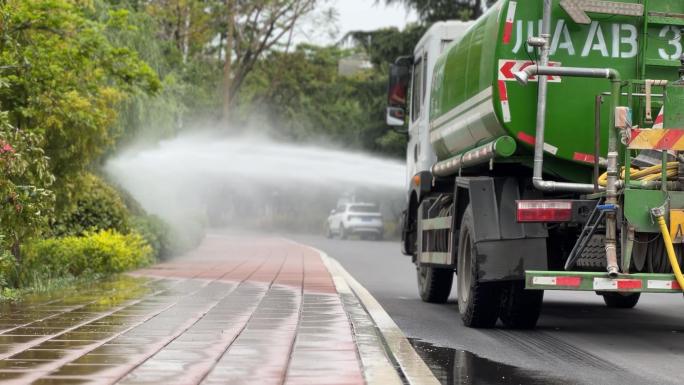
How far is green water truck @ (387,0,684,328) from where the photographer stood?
923cm

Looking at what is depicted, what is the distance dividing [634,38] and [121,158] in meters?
17.3

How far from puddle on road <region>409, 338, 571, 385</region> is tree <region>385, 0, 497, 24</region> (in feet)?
111

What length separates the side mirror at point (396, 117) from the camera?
1609 cm

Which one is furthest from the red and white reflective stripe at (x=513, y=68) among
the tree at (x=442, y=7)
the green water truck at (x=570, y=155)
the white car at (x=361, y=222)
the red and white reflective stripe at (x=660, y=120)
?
the white car at (x=361, y=222)

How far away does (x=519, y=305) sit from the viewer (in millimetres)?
10812

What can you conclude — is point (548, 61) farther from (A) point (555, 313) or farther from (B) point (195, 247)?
(B) point (195, 247)

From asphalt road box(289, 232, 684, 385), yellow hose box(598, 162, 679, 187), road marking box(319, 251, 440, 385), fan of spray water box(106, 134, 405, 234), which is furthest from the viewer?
fan of spray water box(106, 134, 405, 234)

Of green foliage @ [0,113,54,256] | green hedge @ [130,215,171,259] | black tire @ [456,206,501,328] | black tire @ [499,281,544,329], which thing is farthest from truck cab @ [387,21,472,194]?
green hedge @ [130,215,171,259]

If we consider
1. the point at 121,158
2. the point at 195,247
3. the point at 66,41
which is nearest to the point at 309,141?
the point at 195,247

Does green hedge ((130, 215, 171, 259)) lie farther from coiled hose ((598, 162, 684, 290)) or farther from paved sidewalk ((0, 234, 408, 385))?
coiled hose ((598, 162, 684, 290))

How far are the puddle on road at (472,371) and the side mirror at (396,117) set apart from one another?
24.2 ft

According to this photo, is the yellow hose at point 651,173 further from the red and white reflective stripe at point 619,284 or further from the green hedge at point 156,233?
the green hedge at point 156,233

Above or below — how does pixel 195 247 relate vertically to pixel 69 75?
below

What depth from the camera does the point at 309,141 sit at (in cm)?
6247
